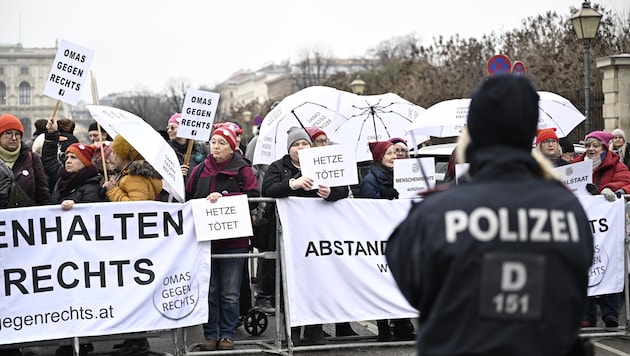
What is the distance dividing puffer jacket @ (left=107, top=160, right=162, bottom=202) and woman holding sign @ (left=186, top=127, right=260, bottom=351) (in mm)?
442

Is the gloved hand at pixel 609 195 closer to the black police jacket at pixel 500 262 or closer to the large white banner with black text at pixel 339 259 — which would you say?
the large white banner with black text at pixel 339 259

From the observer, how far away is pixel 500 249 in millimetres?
3184

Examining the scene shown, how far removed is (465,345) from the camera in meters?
3.19

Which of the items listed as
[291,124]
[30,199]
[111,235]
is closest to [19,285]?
[111,235]

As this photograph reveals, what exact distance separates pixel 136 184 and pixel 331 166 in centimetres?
171

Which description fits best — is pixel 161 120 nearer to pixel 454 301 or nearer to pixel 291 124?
pixel 291 124

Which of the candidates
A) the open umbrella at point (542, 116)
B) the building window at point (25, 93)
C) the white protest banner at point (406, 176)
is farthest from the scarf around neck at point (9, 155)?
the building window at point (25, 93)

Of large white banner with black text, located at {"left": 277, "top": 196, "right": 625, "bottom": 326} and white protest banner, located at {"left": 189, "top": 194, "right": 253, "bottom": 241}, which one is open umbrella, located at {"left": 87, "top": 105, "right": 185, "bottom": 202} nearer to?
white protest banner, located at {"left": 189, "top": 194, "right": 253, "bottom": 241}

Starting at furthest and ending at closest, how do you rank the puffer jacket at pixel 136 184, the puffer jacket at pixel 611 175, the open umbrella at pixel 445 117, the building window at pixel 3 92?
1. the building window at pixel 3 92
2. the open umbrella at pixel 445 117
3. the puffer jacket at pixel 611 175
4. the puffer jacket at pixel 136 184

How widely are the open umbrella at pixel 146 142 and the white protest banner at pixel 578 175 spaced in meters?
3.69

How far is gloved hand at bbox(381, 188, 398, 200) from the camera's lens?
30.0ft

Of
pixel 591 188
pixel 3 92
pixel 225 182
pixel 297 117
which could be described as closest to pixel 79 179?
pixel 225 182

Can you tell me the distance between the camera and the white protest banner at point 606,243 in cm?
931

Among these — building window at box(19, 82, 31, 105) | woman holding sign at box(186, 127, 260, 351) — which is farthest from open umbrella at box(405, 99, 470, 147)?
building window at box(19, 82, 31, 105)
